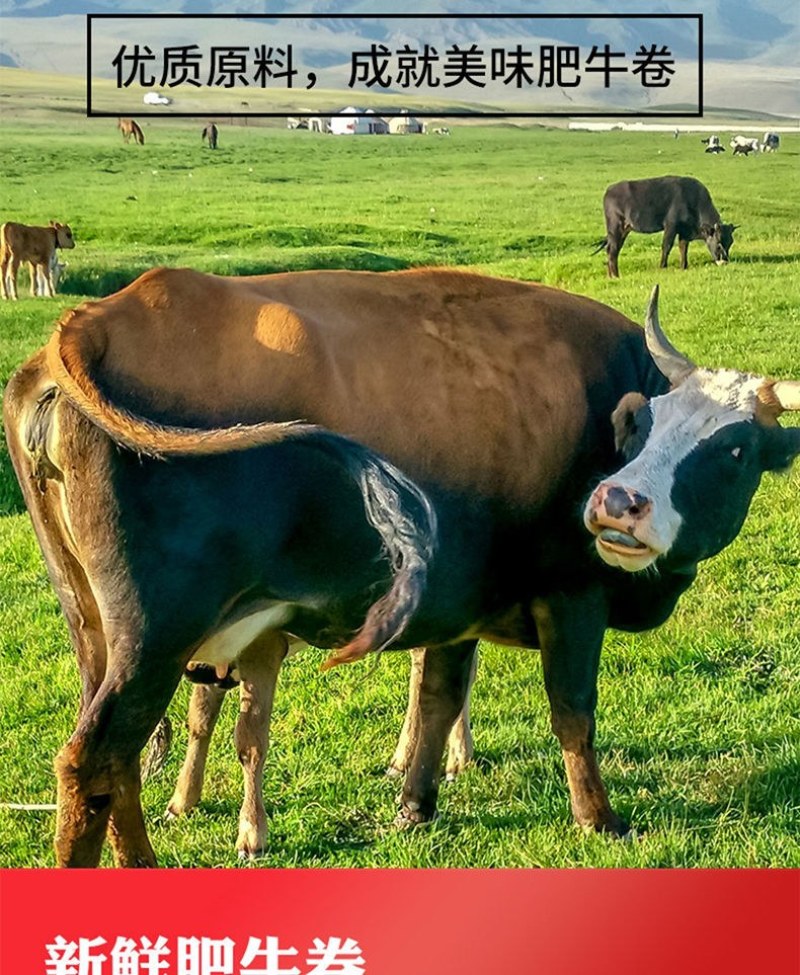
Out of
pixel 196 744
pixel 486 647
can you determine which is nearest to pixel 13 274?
pixel 486 647

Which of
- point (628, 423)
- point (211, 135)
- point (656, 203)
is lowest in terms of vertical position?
point (628, 423)

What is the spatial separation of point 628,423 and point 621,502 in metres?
0.45

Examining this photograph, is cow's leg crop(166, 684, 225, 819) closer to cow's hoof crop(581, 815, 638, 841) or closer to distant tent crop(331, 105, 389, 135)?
cow's hoof crop(581, 815, 638, 841)

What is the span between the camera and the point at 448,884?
3922 mm

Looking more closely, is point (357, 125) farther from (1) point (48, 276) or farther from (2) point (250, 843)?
(2) point (250, 843)

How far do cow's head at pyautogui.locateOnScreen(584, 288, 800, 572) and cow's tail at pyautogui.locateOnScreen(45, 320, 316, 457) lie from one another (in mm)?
1066

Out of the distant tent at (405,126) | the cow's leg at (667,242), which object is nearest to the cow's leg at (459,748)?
the distant tent at (405,126)

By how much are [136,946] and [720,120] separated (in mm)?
12035

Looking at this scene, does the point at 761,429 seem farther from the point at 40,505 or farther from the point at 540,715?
the point at 40,505

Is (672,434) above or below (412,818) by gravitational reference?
above

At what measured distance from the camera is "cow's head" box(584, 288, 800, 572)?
4.22 m

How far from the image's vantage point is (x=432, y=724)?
15.7ft

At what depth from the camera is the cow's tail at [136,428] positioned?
3.72m

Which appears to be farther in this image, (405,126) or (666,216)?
(666,216)
